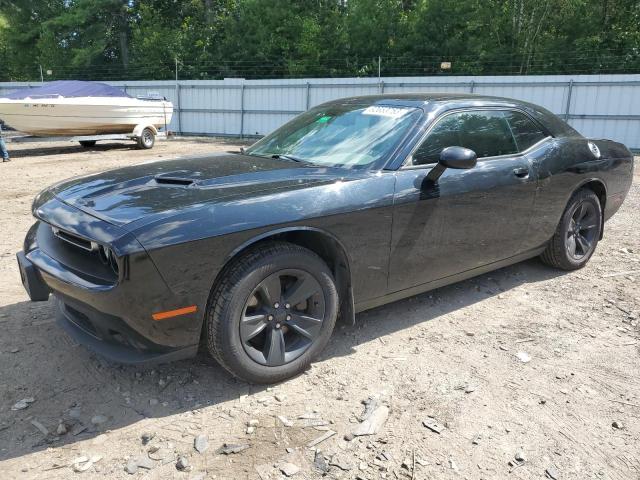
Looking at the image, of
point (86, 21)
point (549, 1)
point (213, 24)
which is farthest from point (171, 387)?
point (86, 21)

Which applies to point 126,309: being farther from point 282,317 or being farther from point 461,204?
point 461,204

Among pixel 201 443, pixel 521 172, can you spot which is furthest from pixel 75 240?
pixel 521 172

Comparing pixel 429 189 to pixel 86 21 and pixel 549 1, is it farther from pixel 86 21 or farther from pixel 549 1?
pixel 86 21

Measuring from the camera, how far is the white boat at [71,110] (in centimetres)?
1415

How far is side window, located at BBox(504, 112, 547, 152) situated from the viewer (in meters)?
4.27

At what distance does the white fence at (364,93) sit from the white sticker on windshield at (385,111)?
1381 cm

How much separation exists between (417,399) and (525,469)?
672 millimetres

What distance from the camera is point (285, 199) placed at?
114 inches

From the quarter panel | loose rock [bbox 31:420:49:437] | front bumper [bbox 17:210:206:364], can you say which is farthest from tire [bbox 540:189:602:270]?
loose rock [bbox 31:420:49:437]

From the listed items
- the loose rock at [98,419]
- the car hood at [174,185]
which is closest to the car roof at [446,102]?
the car hood at [174,185]

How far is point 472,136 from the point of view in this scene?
392cm

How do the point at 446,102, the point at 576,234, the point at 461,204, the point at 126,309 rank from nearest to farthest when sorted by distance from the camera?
the point at 126,309 < the point at 461,204 < the point at 446,102 < the point at 576,234

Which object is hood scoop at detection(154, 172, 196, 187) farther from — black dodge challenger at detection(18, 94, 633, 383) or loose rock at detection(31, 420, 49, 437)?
loose rock at detection(31, 420, 49, 437)

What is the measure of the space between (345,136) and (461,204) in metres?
0.92
